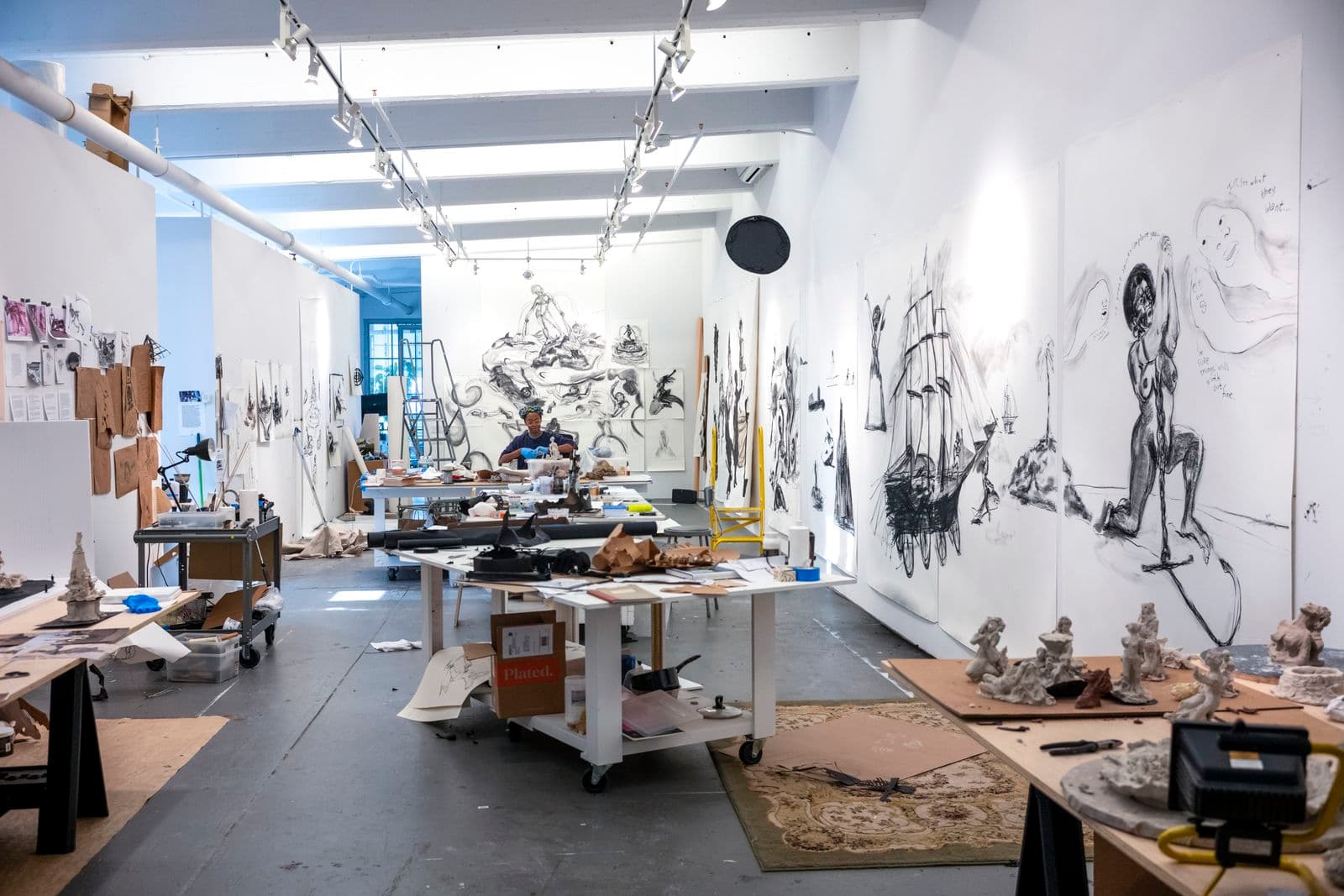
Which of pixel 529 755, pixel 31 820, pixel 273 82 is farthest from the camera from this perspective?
pixel 273 82

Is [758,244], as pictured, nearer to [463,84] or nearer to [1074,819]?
[463,84]

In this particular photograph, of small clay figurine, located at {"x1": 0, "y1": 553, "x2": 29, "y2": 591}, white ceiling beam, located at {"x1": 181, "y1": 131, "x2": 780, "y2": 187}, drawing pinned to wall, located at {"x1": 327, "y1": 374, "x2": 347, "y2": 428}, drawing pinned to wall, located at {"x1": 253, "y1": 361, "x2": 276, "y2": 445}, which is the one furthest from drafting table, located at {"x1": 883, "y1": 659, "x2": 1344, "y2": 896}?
drawing pinned to wall, located at {"x1": 327, "y1": 374, "x2": 347, "y2": 428}

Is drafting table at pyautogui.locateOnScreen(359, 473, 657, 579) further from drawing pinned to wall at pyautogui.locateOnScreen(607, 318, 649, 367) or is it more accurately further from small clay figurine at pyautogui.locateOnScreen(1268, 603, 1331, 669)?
small clay figurine at pyautogui.locateOnScreen(1268, 603, 1331, 669)

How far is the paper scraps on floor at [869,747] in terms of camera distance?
423 cm

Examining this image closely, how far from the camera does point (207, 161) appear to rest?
9867mm

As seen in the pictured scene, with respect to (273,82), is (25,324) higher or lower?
lower

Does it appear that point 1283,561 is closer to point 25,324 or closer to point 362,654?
point 362,654

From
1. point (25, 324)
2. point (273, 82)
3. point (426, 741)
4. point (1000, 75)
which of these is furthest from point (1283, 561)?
point (273, 82)

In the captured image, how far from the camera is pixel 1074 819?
2.11 meters

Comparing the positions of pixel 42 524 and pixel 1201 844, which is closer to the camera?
pixel 1201 844

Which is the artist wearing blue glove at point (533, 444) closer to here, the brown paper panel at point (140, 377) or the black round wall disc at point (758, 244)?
the black round wall disc at point (758, 244)

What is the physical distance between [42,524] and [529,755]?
2440mm

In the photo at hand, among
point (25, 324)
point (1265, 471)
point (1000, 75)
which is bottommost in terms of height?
point (1265, 471)

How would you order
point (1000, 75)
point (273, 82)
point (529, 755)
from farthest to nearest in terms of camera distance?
point (273, 82)
point (1000, 75)
point (529, 755)
